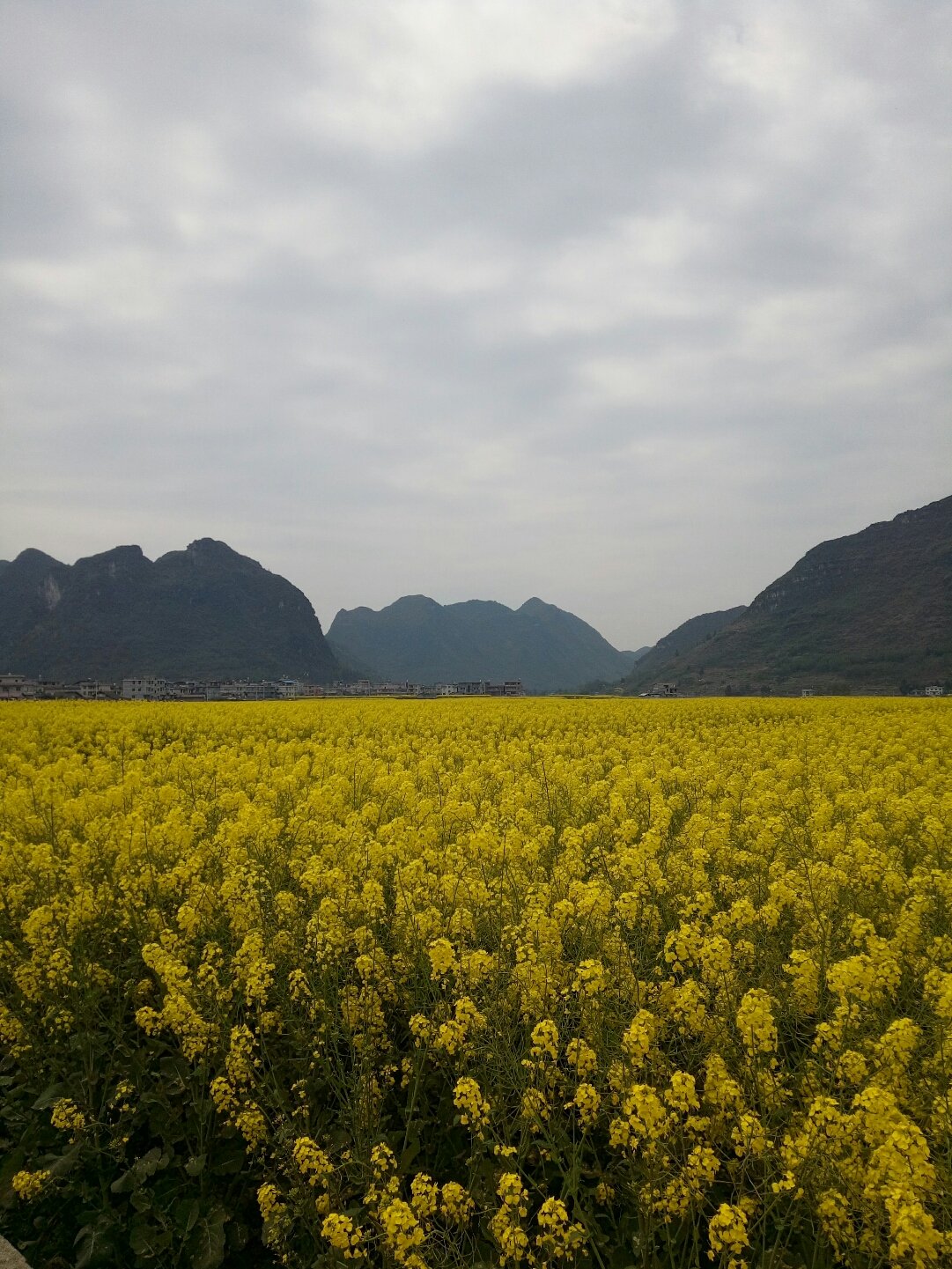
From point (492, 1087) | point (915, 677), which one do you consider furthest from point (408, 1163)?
point (915, 677)

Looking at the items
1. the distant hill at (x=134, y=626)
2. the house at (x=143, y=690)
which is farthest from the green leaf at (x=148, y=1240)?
the distant hill at (x=134, y=626)

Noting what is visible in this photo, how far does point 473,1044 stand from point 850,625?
137913 millimetres

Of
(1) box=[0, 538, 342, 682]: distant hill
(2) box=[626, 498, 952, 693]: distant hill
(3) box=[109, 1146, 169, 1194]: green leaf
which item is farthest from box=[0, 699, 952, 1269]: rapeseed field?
(1) box=[0, 538, 342, 682]: distant hill

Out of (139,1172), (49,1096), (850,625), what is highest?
Result: (850,625)

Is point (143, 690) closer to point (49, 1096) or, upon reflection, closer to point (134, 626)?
point (134, 626)

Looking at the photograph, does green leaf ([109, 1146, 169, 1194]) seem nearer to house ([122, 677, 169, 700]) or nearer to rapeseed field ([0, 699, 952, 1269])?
rapeseed field ([0, 699, 952, 1269])

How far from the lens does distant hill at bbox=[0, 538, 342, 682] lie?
15112 centimetres

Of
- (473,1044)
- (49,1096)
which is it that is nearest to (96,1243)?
(49,1096)

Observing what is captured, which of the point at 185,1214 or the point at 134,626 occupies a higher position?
the point at 134,626

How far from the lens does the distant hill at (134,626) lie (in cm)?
15112

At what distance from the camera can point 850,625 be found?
4806 inches

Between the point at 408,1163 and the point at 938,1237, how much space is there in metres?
2.43

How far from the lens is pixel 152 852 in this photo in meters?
6.37

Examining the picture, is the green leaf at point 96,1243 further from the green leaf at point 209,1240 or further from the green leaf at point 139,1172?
the green leaf at point 209,1240
